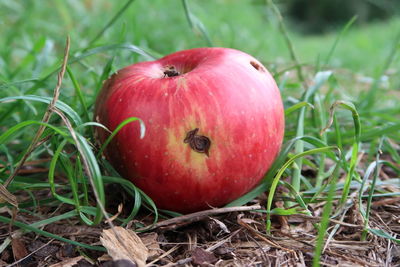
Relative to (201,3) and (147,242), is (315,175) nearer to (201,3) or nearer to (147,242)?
(147,242)

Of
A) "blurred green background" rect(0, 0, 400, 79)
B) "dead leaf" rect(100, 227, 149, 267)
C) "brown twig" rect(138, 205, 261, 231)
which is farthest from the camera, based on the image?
"blurred green background" rect(0, 0, 400, 79)

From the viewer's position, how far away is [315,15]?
15.4 metres

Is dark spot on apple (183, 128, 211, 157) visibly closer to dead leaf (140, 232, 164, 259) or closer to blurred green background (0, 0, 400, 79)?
dead leaf (140, 232, 164, 259)

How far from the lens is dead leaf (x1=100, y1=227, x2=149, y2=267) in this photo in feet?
3.28

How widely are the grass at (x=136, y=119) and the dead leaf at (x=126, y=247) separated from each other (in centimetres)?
6

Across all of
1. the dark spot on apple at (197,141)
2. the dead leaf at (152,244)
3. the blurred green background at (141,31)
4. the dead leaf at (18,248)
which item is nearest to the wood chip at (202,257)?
the dead leaf at (152,244)

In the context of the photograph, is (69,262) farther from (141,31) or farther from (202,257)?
(141,31)

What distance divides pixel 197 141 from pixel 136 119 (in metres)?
0.18

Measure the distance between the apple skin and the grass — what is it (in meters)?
0.07

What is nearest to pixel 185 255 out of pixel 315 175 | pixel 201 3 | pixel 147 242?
pixel 147 242

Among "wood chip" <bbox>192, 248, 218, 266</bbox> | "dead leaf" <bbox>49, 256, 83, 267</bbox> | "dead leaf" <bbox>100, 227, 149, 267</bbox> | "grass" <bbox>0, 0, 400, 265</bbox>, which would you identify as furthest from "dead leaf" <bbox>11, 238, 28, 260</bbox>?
"wood chip" <bbox>192, 248, 218, 266</bbox>

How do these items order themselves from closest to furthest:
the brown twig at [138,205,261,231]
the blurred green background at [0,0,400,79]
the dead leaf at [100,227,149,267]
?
the dead leaf at [100,227,149,267]
the brown twig at [138,205,261,231]
the blurred green background at [0,0,400,79]

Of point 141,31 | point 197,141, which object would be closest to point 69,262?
point 197,141

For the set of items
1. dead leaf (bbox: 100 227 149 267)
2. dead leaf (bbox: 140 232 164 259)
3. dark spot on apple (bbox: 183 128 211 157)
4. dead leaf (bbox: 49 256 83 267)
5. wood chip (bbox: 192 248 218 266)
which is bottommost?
wood chip (bbox: 192 248 218 266)
